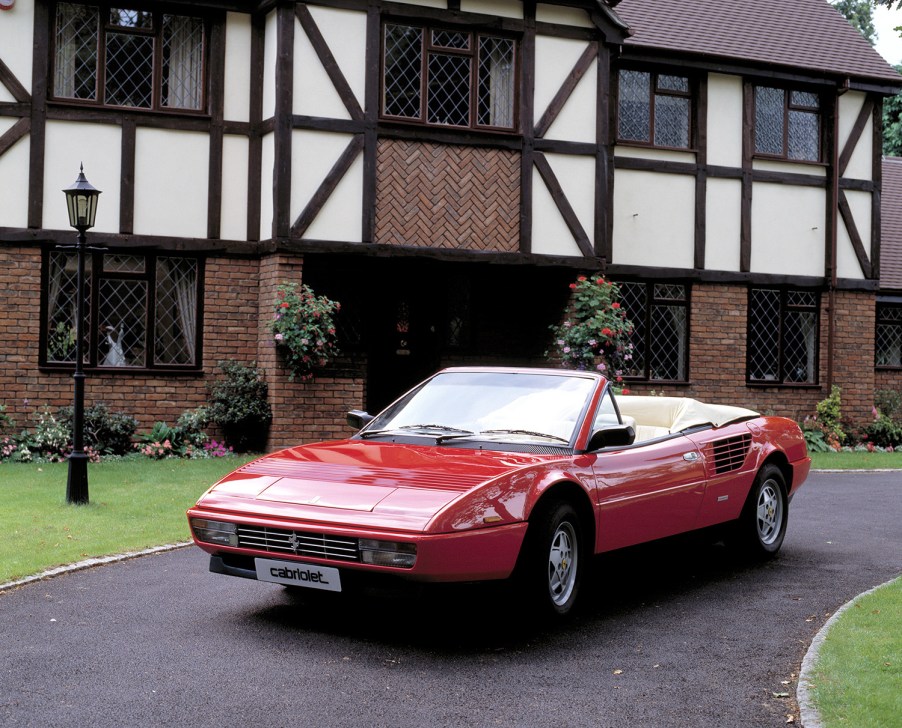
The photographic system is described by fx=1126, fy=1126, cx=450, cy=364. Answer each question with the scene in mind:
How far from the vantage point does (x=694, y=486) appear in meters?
7.42

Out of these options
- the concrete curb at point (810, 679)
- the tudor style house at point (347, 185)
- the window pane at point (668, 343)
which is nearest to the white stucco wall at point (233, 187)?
the tudor style house at point (347, 185)

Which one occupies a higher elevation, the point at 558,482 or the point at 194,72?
the point at 194,72

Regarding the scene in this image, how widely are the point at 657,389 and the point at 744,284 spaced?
7.98ft

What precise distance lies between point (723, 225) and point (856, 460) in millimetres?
4498

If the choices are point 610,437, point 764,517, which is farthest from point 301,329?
point 610,437

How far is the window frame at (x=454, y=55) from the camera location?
50.9 ft

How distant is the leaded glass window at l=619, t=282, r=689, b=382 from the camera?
61.1 feet

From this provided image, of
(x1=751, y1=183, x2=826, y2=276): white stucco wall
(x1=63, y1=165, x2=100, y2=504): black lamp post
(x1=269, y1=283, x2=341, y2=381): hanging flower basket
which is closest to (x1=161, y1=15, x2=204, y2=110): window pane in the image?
(x1=269, y1=283, x2=341, y2=381): hanging flower basket

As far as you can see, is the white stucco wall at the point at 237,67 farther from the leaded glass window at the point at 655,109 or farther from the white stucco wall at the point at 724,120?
the white stucco wall at the point at 724,120

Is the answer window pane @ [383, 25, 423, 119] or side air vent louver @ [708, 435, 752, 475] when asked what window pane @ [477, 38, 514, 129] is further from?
side air vent louver @ [708, 435, 752, 475]

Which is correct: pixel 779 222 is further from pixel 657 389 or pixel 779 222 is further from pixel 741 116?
pixel 657 389

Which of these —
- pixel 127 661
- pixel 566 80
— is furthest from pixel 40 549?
pixel 566 80

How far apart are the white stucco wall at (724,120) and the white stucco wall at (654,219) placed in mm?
789

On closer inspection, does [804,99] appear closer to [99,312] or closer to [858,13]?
[99,312]
